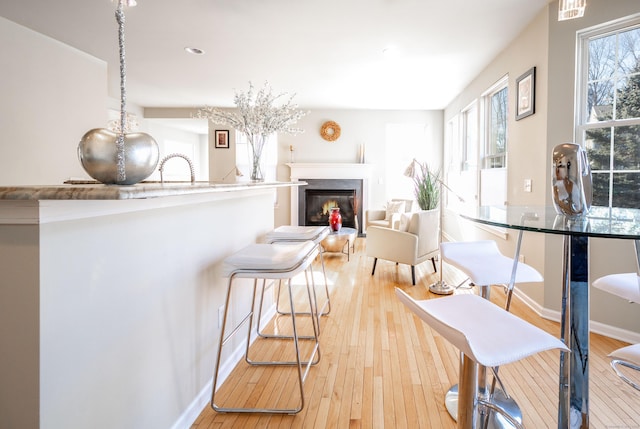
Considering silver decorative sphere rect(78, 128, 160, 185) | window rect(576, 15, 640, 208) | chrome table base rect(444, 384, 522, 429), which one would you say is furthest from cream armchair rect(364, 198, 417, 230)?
silver decorative sphere rect(78, 128, 160, 185)

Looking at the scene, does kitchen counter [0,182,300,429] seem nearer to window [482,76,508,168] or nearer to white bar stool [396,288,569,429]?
white bar stool [396,288,569,429]

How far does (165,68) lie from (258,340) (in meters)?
3.83

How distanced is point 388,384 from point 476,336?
123 centimetres

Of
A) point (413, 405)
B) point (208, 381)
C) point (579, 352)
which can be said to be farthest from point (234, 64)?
point (579, 352)

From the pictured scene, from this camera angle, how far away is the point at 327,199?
289 inches

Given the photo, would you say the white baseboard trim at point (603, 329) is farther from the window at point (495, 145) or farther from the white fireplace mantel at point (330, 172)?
the white fireplace mantel at point (330, 172)

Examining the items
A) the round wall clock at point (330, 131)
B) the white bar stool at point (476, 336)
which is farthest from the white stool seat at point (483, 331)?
the round wall clock at point (330, 131)

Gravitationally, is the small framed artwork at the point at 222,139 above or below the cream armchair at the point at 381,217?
above

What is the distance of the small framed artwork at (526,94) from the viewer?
3.29 metres

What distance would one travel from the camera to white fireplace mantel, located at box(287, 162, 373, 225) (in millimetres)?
7250

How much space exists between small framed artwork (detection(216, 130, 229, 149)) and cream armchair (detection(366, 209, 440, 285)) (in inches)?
170

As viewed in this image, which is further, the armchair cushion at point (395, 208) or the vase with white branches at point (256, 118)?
the armchair cushion at point (395, 208)

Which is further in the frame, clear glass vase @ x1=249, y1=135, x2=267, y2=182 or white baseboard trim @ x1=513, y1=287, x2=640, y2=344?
clear glass vase @ x1=249, y1=135, x2=267, y2=182

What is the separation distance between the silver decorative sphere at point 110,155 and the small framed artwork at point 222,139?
6763 mm
